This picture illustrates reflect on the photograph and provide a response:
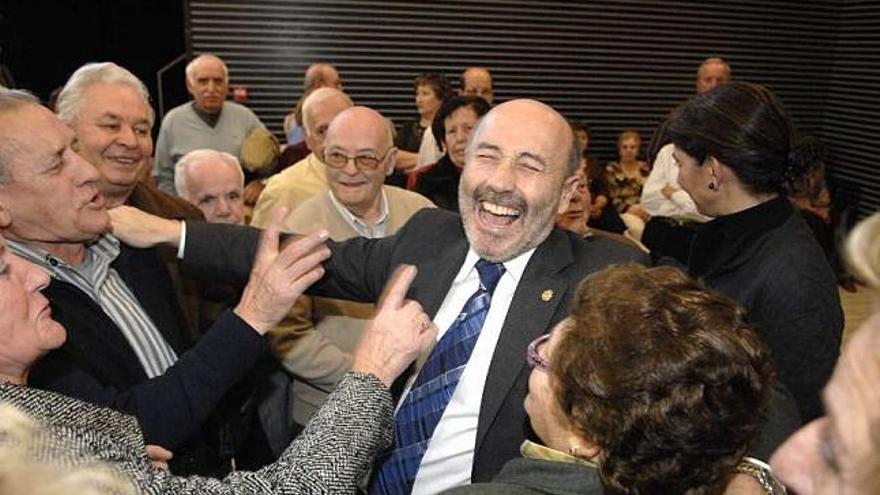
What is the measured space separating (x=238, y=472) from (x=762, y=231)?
1525 mm

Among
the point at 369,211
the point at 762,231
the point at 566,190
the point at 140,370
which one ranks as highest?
the point at 566,190

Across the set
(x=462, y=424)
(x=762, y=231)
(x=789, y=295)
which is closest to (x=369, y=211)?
(x=462, y=424)

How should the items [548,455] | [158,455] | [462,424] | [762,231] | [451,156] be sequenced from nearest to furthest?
[548,455], [158,455], [462,424], [762,231], [451,156]

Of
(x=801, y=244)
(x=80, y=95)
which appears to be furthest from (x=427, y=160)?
(x=801, y=244)

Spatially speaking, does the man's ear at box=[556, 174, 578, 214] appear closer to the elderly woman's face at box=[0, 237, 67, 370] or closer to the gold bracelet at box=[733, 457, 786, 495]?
the gold bracelet at box=[733, 457, 786, 495]

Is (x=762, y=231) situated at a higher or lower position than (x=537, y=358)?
higher

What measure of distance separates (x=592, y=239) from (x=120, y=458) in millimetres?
1235

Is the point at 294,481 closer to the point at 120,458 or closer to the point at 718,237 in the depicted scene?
the point at 120,458

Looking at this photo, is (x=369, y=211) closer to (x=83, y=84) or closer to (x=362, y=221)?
(x=362, y=221)

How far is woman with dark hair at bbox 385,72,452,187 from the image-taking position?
4.95 metres

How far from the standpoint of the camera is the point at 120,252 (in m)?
1.96

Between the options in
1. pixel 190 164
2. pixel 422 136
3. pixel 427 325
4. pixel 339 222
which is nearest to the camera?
pixel 427 325

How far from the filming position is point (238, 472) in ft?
4.37

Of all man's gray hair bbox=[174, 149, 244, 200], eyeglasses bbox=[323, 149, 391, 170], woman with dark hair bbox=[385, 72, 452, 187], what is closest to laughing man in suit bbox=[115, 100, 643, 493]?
eyeglasses bbox=[323, 149, 391, 170]
